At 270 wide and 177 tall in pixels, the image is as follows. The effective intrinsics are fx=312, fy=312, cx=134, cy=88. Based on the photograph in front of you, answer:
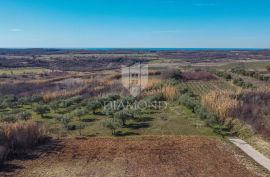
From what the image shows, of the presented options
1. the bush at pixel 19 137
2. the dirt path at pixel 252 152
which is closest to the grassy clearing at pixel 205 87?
the dirt path at pixel 252 152

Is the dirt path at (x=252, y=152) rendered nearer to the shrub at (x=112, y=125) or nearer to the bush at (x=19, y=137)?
the shrub at (x=112, y=125)

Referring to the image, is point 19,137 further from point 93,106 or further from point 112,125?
point 93,106

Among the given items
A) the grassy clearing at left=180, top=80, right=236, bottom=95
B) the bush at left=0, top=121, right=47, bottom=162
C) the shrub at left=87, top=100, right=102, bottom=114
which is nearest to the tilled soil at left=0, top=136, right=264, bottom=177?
the bush at left=0, top=121, right=47, bottom=162

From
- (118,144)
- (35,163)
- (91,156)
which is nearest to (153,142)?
(118,144)

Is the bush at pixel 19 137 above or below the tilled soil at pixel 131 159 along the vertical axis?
above

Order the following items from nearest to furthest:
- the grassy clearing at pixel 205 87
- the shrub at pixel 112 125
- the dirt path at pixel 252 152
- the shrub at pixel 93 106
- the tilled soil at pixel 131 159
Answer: the tilled soil at pixel 131 159 → the dirt path at pixel 252 152 → the shrub at pixel 112 125 → the shrub at pixel 93 106 → the grassy clearing at pixel 205 87

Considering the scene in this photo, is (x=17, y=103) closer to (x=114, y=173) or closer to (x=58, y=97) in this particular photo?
(x=58, y=97)

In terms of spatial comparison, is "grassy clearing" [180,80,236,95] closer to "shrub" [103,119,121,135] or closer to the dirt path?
"shrub" [103,119,121,135]
